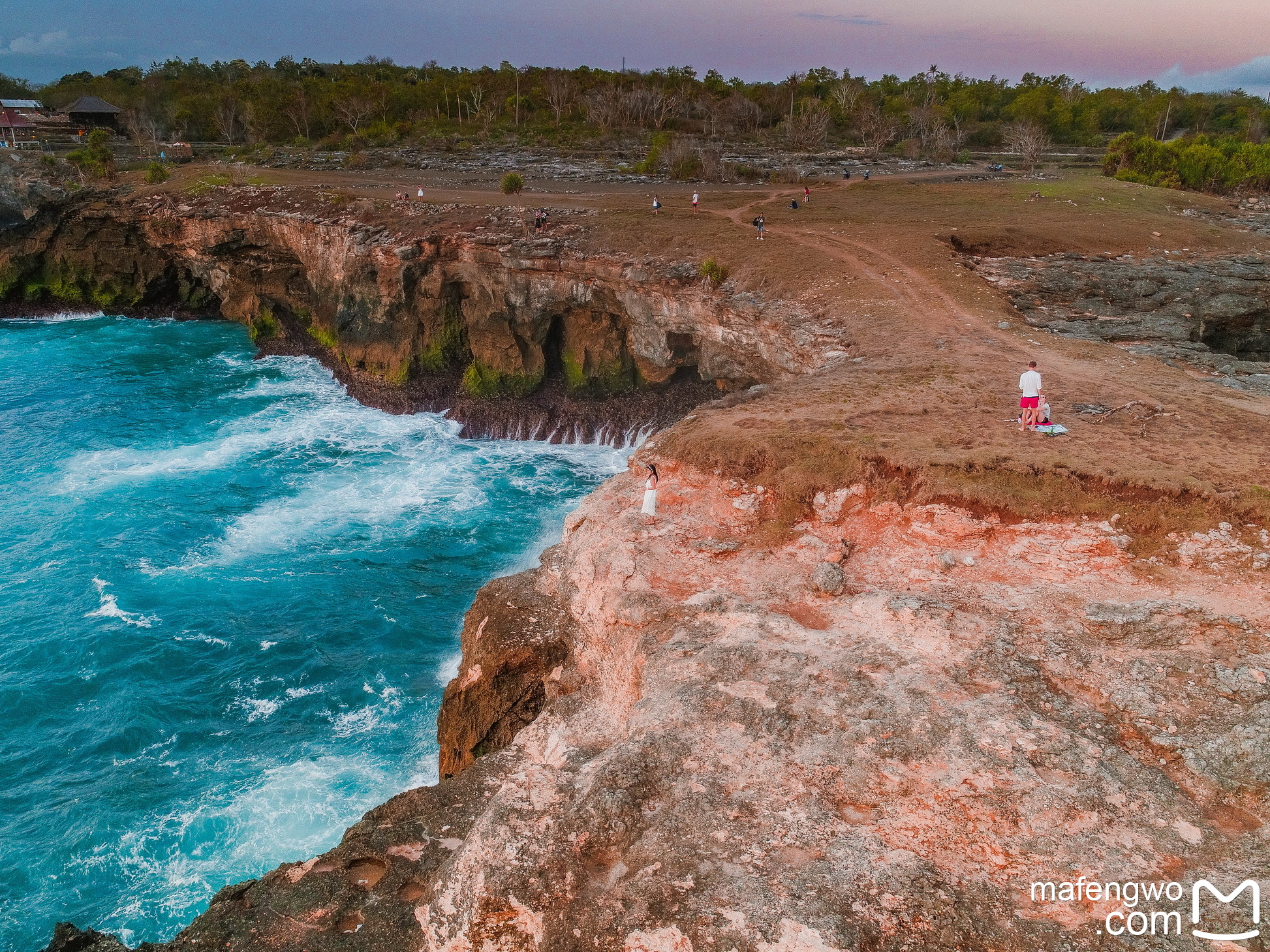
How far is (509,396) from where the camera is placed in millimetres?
39719

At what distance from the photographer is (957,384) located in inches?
837

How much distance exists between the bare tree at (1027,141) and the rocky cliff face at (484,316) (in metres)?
43.7

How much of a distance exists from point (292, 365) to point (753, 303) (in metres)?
29.0

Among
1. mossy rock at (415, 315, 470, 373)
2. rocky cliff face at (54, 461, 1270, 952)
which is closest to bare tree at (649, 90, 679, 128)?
mossy rock at (415, 315, 470, 373)

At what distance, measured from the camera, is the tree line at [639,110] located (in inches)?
3135

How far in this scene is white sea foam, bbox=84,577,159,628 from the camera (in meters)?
24.8

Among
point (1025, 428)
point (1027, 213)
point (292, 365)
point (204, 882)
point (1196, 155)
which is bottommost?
point (204, 882)

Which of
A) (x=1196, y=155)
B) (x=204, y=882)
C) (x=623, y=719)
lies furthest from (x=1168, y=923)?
(x=1196, y=155)

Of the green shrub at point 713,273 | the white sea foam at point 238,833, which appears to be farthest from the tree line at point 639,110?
the white sea foam at point 238,833

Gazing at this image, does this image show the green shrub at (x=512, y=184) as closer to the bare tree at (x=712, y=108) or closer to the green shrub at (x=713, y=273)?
the green shrub at (x=713, y=273)

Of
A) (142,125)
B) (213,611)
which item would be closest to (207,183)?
(142,125)

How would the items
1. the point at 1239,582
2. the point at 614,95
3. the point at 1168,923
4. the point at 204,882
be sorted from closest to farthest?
the point at 1168,923
the point at 1239,582
the point at 204,882
the point at 614,95

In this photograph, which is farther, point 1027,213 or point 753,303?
point 1027,213

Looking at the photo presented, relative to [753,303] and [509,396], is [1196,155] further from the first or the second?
[509,396]
